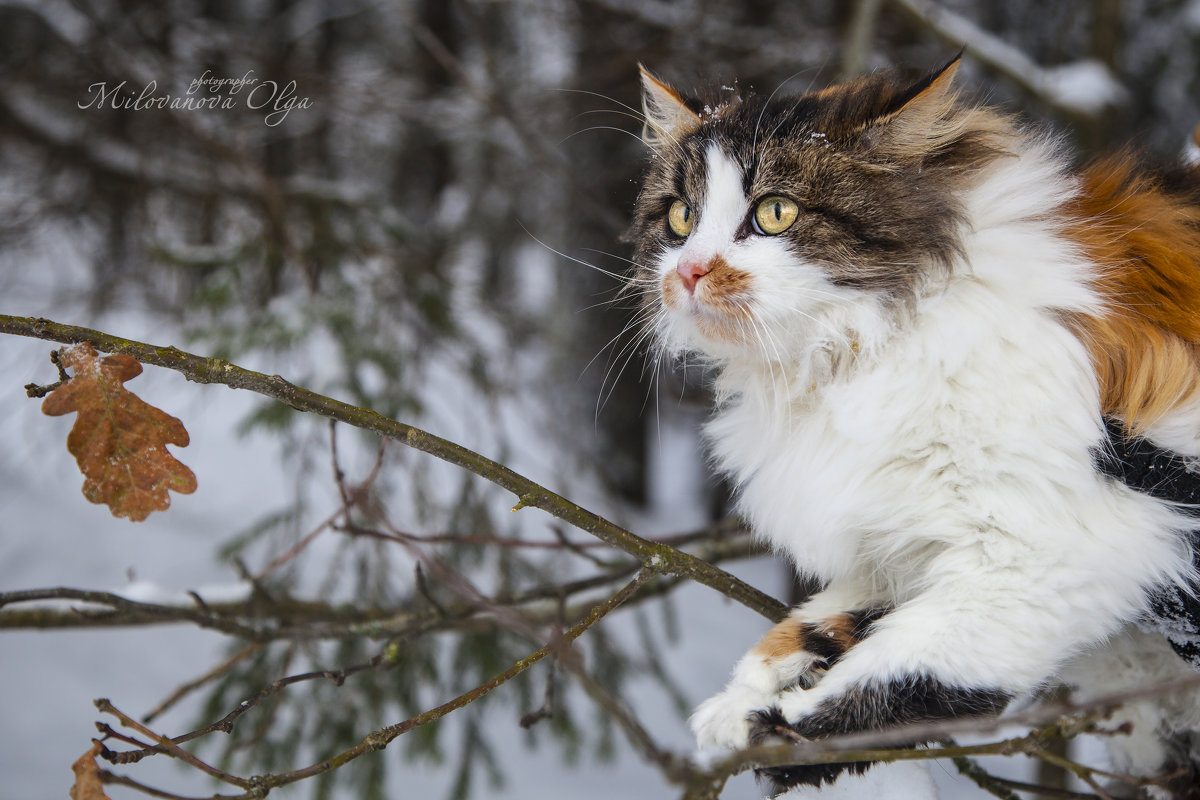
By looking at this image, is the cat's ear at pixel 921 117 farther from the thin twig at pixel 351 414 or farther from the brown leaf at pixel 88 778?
the brown leaf at pixel 88 778

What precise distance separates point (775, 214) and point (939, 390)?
1.31 ft

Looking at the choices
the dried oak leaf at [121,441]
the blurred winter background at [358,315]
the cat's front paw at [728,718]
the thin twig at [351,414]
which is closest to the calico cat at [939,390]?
the cat's front paw at [728,718]

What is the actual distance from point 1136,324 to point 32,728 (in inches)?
163

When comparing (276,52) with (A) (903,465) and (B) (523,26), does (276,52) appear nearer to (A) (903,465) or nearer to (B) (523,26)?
(B) (523,26)

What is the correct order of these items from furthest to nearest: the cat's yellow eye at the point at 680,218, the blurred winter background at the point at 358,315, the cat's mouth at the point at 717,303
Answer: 1. the blurred winter background at the point at 358,315
2. the cat's yellow eye at the point at 680,218
3. the cat's mouth at the point at 717,303

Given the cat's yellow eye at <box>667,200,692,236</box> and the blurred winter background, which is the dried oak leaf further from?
the cat's yellow eye at <box>667,200,692,236</box>

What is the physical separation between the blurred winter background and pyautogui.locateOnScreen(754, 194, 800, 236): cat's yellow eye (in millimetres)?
571

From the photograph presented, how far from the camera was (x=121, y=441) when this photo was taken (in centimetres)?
126

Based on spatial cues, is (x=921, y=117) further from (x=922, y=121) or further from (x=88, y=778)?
(x=88, y=778)

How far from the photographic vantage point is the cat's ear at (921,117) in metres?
1.34

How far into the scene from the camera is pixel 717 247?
4.56 feet

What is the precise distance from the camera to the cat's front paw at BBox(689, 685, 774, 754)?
1221 millimetres

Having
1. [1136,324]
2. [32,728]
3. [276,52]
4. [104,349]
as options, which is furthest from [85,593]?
[276,52]

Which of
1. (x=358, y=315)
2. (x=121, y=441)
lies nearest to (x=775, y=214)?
(x=121, y=441)
